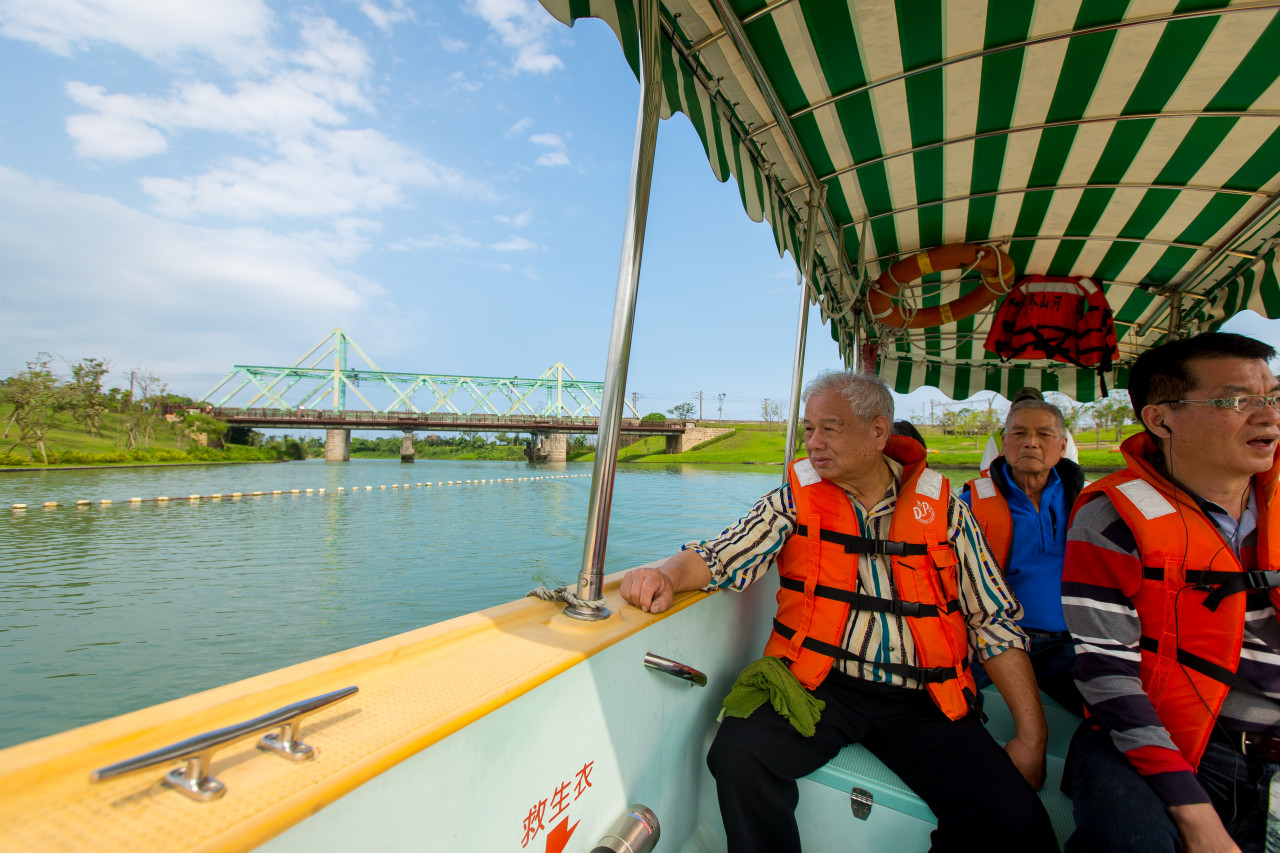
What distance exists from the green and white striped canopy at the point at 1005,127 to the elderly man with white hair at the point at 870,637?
38.2 inches

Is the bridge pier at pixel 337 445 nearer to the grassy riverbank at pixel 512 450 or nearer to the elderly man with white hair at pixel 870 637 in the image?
the grassy riverbank at pixel 512 450

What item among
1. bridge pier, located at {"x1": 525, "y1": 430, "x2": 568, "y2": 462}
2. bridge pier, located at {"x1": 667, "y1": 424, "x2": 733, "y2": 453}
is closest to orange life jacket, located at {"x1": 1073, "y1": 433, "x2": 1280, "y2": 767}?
bridge pier, located at {"x1": 667, "y1": 424, "x2": 733, "y2": 453}

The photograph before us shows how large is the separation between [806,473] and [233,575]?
707 cm

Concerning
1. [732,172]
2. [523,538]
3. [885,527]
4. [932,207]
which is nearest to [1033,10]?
[732,172]

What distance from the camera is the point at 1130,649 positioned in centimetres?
106

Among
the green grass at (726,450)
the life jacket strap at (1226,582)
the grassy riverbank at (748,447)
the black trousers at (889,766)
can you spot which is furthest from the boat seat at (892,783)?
the grassy riverbank at (748,447)

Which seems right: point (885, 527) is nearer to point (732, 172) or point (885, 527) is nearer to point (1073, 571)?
point (1073, 571)

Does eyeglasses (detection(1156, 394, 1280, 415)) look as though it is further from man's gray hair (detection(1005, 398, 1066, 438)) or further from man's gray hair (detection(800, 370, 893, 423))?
man's gray hair (detection(1005, 398, 1066, 438))

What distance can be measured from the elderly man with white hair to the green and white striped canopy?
3.18ft

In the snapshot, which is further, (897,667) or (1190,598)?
(897,667)

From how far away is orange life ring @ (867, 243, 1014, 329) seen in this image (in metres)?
2.85

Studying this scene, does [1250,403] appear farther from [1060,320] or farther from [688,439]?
[688,439]

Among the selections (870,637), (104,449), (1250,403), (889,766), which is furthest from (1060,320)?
(104,449)

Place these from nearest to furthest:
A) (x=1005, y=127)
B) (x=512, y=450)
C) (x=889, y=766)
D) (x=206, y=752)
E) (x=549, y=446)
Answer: (x=206, y=752)
(x=889, y=766)
(x=1005, y=127)
(x=549, y=446)
(x=512, y=450)
